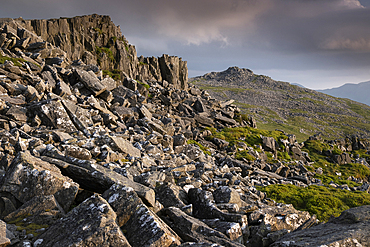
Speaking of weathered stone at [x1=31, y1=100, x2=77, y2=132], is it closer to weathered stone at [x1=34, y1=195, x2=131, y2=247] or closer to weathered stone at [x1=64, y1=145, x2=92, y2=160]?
weathered stone at [x1=64, y1=145, x2=92, y2=160]

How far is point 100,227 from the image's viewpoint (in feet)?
22.2

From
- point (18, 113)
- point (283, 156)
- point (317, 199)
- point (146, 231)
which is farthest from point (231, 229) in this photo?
point (283, 156)

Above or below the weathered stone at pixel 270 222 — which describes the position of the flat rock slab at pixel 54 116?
above

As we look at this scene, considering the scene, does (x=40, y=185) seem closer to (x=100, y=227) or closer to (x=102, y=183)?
(x=102, y=183)

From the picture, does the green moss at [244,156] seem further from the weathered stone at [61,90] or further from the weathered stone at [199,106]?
the weathered stone at [61,90]

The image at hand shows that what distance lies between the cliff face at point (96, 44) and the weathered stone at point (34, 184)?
31160mm

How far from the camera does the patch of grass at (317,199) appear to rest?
57.8ft

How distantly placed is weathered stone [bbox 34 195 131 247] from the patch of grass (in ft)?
52.5

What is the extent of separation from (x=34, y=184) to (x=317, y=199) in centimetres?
2164

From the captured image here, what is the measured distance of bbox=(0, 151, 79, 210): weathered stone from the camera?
8969 millimetres

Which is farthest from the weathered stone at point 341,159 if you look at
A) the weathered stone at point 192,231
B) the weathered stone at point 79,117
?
the weathered stone at point 79,117

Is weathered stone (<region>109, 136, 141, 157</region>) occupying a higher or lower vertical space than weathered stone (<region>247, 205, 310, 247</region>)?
higher

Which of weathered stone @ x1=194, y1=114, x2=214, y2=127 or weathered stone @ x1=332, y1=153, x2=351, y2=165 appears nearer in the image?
weathered stone @ x1=332, y1=153, x2=351, y2=165

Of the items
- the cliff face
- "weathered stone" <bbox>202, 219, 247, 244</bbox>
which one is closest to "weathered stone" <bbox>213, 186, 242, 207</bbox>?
"weathered stone" <bbox>202, 219, 247, 244</bbox>
